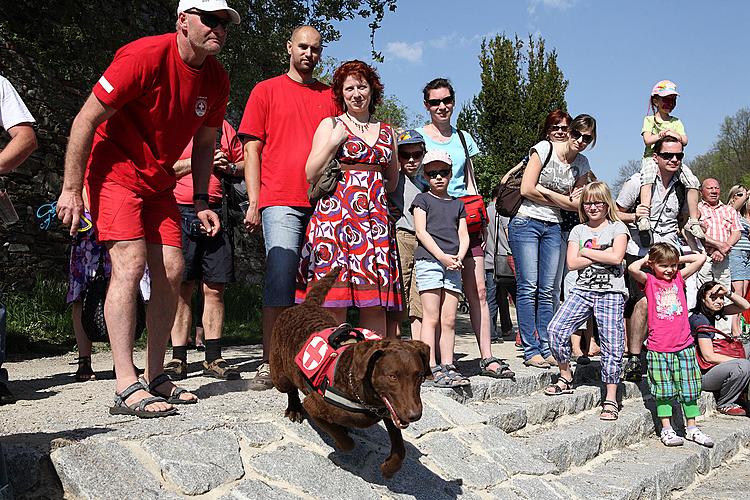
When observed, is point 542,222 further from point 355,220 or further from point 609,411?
point 355,220

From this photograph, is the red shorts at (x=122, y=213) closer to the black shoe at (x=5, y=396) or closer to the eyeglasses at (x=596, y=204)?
the black shoe at (x=5, y=396)

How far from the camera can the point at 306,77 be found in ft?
16.7

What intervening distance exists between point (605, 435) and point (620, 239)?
1622 millimetres

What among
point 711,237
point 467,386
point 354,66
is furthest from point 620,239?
point 711,237

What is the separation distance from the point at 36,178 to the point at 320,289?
7.58 m

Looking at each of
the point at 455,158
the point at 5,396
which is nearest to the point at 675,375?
the point at 455,158

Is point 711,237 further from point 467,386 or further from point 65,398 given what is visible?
point 65,398

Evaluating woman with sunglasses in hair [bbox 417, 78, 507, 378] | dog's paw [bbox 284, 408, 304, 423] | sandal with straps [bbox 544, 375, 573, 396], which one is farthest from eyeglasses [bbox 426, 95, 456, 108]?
A: dog's paw [bbox 284, 408, 304, 423]

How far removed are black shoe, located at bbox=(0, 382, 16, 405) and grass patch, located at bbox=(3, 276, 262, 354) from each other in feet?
12.0

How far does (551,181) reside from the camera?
6.31m

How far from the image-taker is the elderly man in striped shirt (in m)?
8.44

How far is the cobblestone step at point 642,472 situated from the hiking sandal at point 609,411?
28 cm

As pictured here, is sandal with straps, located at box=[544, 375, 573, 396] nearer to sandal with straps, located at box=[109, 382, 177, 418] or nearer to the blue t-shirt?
the blue t-shirt

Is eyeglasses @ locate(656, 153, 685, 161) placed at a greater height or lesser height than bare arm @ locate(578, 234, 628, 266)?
greater
